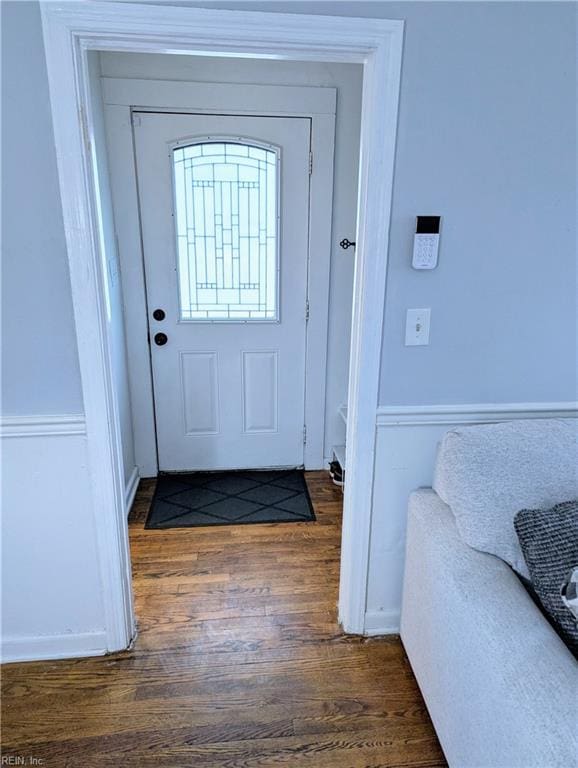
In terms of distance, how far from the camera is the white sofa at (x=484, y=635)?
3.14ft

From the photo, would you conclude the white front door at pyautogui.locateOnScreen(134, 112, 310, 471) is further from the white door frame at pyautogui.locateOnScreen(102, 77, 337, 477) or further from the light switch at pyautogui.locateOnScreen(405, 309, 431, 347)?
the light switch at pyautogui.locateOnScreen(405, 309, 431, 347)

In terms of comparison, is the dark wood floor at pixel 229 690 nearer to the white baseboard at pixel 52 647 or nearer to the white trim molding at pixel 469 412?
the white baseboard at pixel 52 647

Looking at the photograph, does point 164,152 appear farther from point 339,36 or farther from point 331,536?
point 331,536

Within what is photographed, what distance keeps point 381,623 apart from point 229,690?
23.9 inches

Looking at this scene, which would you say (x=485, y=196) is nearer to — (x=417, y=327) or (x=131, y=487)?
(x=417, y=327)

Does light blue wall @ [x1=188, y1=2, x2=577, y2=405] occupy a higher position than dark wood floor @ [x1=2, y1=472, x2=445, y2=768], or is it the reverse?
light blue wall @ [x1=188, y1=2, x2=577, y2=405]

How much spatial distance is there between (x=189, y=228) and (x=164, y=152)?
0.38 metres

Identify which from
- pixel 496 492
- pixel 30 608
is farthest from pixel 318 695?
pixel 30 608

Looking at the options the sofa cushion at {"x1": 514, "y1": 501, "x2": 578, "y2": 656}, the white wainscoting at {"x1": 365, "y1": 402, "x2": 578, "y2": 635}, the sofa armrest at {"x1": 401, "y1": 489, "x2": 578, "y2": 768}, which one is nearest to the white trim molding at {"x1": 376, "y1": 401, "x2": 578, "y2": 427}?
the white wainscoting at {"x1": 365, "y1": 402, "x2": 578, "y2": 635}

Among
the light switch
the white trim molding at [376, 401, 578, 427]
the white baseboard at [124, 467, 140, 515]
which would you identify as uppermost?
the light switch

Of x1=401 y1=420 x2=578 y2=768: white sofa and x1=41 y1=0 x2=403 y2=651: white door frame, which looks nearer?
x1=401 y1=420 x2=578 y2=768: white sofa

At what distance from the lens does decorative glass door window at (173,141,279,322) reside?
257 cm

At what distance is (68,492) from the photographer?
5.33ft

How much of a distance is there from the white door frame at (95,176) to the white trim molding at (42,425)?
4 centimetres
